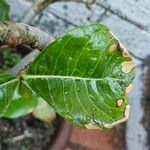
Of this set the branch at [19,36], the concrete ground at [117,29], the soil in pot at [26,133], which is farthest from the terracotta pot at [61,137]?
the branch at [19,36]

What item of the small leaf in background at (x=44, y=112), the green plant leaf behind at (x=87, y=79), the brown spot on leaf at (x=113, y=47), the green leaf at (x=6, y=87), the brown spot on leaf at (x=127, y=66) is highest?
the brown spot on leaf at (x=113, y=47)

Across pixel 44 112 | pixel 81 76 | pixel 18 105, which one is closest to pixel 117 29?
pixel 44 112

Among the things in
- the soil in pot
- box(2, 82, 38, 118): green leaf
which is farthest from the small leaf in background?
box(2, 82, 38, 118): green leaf

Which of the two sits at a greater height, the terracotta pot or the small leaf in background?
the small leaf in background

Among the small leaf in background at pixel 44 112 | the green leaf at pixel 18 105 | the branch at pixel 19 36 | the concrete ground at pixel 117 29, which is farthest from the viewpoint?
the concrete ground at pixel 117 29

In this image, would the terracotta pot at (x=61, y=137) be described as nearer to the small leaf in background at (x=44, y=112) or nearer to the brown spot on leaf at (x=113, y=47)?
the small leaf in background at (x=44, y=112)

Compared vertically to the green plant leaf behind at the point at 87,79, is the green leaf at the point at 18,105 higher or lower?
lower

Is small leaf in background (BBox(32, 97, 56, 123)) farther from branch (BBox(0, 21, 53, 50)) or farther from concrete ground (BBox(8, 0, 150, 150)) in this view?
branch (BBox(0, 21, 53, 50))
